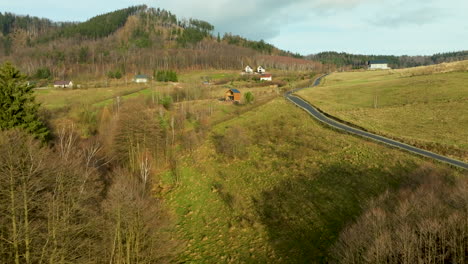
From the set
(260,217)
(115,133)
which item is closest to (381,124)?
(260,217)

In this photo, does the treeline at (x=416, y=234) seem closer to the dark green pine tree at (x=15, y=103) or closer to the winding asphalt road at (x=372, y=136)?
the winding asphalt road at (x=372, y=136)

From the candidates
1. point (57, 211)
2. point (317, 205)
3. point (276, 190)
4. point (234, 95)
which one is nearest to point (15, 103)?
point (57, 211)

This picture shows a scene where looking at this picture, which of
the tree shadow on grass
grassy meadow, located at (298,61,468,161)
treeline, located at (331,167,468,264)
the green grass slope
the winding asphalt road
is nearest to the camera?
treeline, located at (331,167,468,264)

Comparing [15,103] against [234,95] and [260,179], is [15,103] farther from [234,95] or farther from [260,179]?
[234,95]

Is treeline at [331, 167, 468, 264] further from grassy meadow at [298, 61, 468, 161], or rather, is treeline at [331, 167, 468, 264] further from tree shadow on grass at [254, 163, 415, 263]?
grassy meadow at [298, 61, 468, 161]

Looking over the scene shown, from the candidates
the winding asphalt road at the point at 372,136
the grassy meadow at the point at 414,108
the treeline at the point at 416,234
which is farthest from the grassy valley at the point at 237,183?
the winding asphalt road at the point at 372,136

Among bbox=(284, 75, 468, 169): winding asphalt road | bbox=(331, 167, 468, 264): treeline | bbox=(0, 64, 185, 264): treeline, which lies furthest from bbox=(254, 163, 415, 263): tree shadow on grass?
bbox=(0, 64, 185, 264): treeline
